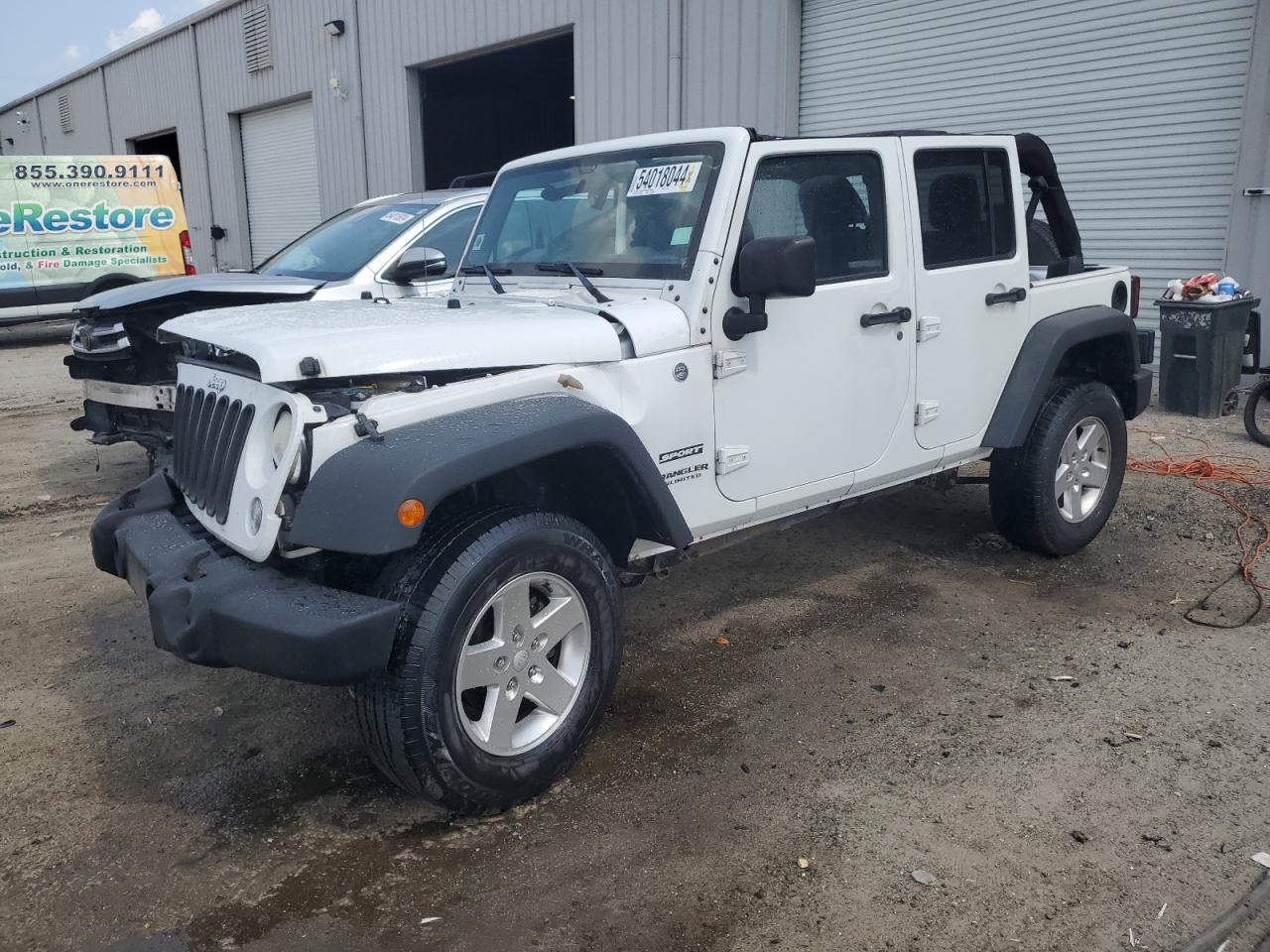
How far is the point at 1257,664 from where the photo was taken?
394 centimetres

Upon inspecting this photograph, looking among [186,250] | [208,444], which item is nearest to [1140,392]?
[208,444]

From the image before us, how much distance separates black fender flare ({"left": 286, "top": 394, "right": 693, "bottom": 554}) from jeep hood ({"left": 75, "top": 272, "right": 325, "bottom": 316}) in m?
3.42

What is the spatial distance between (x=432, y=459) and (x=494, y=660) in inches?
25.7

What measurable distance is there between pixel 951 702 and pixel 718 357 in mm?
1506

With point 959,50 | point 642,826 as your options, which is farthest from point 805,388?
point 959,50

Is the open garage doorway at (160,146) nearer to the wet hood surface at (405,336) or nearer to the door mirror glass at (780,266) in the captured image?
the wet hood surface at (405,336)

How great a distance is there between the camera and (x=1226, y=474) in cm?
640

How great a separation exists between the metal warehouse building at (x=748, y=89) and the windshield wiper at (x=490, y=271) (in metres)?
6.94

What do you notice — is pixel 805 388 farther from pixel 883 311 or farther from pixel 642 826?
pixel 642 826

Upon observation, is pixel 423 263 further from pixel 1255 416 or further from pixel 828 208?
pixel 1255 416

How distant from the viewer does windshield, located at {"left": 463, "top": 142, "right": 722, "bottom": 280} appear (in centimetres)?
360

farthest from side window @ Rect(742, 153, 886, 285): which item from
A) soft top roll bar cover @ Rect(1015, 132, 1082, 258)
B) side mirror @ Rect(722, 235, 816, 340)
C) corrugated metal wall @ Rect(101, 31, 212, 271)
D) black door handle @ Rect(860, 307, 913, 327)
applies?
corrugated metal wall @ Rect(101, 31, 212, 271)

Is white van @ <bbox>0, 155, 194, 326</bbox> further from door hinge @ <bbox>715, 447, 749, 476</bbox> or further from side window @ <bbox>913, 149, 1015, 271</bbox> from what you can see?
door hinge @ <bbox>715, 447, 749, 476</bbox>

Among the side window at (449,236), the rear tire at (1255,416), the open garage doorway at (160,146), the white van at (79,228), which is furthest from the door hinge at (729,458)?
the open garage doorway at (160,146)
